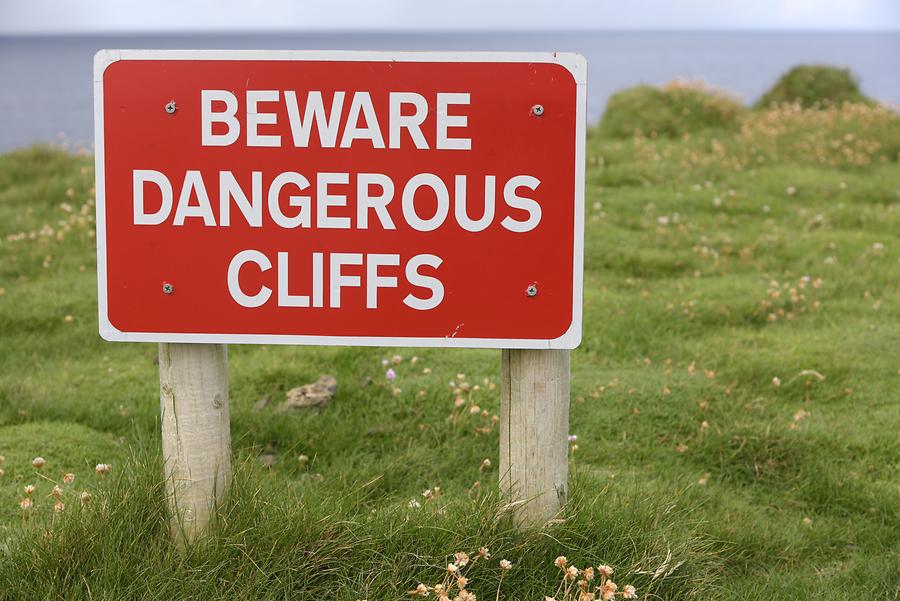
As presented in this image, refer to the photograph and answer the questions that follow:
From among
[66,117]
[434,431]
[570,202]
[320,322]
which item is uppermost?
[66,117]

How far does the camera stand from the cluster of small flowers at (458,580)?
277cm

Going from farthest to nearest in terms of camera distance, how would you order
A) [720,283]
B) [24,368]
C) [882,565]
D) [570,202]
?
[720,283], [24,368], [882,565], [570,202]

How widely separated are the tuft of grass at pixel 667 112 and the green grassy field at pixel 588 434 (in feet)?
9.97

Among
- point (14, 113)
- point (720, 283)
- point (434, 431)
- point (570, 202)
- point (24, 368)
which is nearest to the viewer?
point (570, 202)

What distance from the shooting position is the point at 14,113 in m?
66.4

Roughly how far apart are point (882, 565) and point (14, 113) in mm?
70569

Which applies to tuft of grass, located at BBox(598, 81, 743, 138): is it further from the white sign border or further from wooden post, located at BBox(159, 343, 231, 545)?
wooden post, located at BBox(159, 343, 231, 545)

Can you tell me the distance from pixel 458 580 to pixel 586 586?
14.0 inches

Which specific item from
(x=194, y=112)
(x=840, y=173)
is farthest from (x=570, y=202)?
(x=840, y=173)

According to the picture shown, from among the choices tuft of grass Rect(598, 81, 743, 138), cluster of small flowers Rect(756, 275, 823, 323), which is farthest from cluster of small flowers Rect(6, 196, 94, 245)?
tuft of grass Rect(598, 81, 743, 138)

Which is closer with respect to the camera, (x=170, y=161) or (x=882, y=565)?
(x=170, y=161)

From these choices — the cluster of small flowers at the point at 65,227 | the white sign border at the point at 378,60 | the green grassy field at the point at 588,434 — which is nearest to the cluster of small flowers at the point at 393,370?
the green grassy field at the point at 588,434

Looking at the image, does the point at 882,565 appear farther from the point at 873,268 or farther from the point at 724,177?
the point at 724,177

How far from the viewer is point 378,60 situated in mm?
3010
